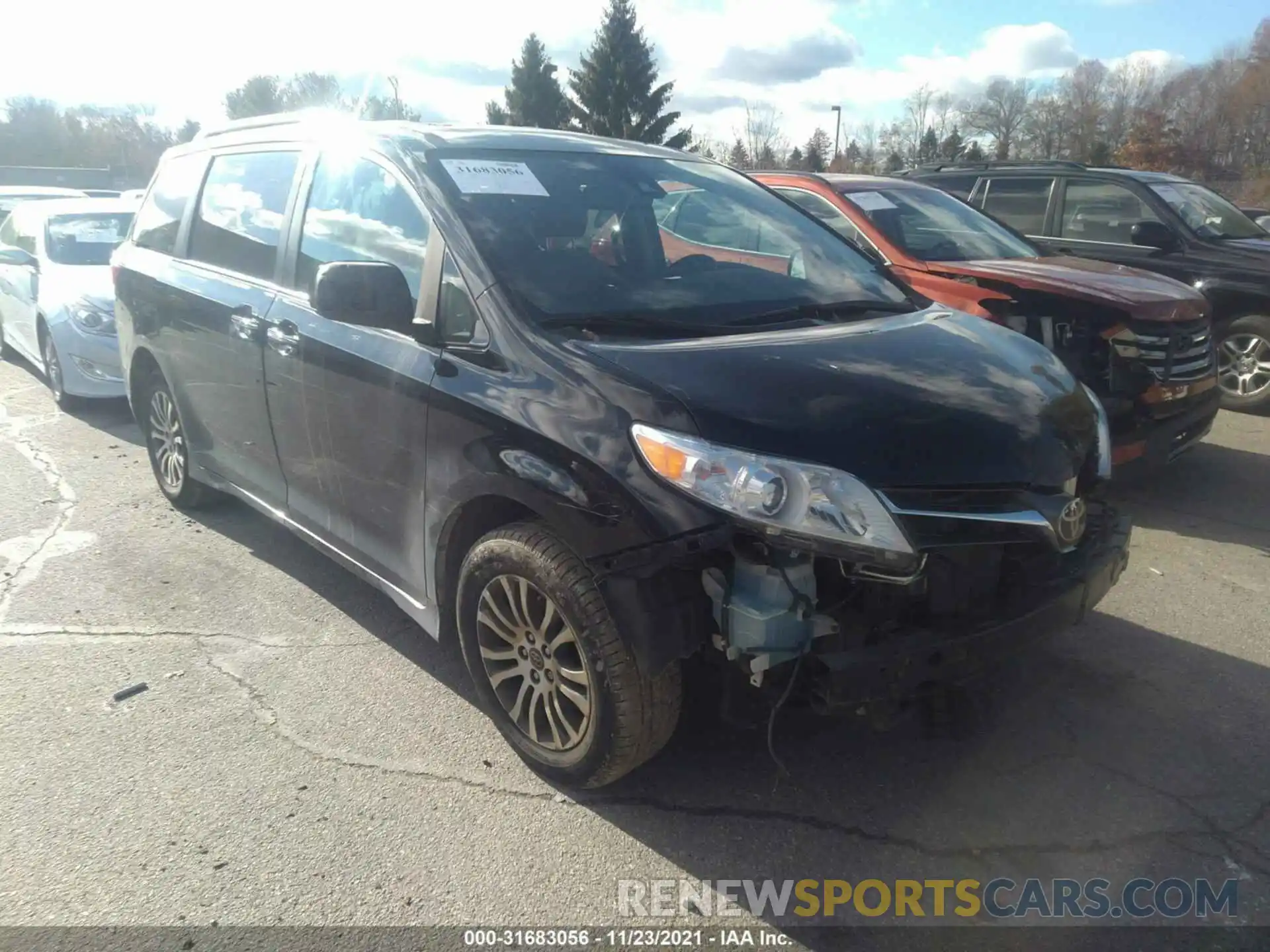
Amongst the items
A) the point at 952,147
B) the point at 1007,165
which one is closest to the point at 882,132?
the point at 952,147

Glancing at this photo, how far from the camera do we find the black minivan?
2414mm

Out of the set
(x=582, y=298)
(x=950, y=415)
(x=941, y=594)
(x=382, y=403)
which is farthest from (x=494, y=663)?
(x=950, y=415)

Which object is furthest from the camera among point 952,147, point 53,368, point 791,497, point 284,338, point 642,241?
point 952,147

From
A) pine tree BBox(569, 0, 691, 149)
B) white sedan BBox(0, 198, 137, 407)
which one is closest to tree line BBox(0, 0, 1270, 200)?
pine tree BBox(569, 0, 691, 149)

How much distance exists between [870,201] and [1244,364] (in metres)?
3.53

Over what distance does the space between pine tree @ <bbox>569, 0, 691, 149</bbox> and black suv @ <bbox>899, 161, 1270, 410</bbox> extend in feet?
139

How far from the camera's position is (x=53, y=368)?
25.6ft

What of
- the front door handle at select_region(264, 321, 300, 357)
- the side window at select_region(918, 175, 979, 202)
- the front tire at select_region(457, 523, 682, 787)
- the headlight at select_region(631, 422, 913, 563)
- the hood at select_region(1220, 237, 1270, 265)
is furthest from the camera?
the side window at select_region(918, 175, 979, 202)

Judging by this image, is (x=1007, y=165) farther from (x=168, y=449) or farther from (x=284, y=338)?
(x=168, y=449)

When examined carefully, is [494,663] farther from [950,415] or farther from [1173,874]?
[1173,874]

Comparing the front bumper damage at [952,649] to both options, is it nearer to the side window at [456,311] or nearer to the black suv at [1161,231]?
the side window at [456,311]

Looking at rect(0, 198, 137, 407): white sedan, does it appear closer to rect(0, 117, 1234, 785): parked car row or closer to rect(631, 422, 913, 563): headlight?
rect(0, 117, 1234, 785): parked car row

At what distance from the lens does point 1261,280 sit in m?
7.19

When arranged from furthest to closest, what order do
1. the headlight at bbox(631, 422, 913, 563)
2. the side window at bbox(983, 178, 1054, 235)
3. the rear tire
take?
the side window at bbox(983, 178, 1054, 235)
the rear tire
the headlight at bbox(631, 422, 913, 563)
